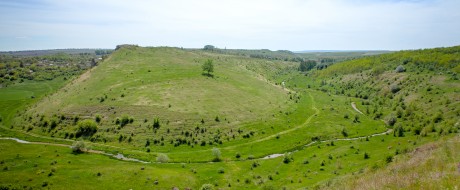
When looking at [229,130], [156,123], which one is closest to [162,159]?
[156,123]

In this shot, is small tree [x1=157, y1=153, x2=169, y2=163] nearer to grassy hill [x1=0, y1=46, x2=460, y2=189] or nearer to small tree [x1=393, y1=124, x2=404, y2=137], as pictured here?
grassy hill [x1=0, y1=46, x2=460, y2=189]

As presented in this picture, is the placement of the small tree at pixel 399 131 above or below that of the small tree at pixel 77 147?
above

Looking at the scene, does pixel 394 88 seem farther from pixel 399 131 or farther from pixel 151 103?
pixel 151 103

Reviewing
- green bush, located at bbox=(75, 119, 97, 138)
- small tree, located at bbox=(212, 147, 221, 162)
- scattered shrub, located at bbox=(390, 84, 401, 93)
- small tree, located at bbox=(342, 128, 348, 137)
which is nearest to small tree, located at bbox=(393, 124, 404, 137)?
small tree, located at bbox=(342, 128, 348, 137)

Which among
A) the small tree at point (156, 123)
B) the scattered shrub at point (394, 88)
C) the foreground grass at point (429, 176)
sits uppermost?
the foreground grass at point (429, 176)

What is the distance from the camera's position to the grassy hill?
5912cm

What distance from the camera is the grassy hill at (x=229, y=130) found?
194 ft

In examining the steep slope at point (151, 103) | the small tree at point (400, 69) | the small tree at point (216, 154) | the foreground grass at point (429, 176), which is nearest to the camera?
the foreground grass at point (429, 176)

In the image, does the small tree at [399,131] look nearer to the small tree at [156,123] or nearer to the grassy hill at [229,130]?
the grassy hill at [229,130]

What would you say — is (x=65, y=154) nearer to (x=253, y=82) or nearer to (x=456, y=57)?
(x=253, y=82)

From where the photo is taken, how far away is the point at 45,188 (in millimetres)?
55406

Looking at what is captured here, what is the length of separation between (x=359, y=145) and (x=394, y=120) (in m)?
25.1

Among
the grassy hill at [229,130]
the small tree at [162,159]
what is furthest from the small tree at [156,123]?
the small tree at [162,159]

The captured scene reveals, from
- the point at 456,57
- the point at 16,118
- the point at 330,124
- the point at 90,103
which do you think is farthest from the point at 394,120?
the point at 16,118
